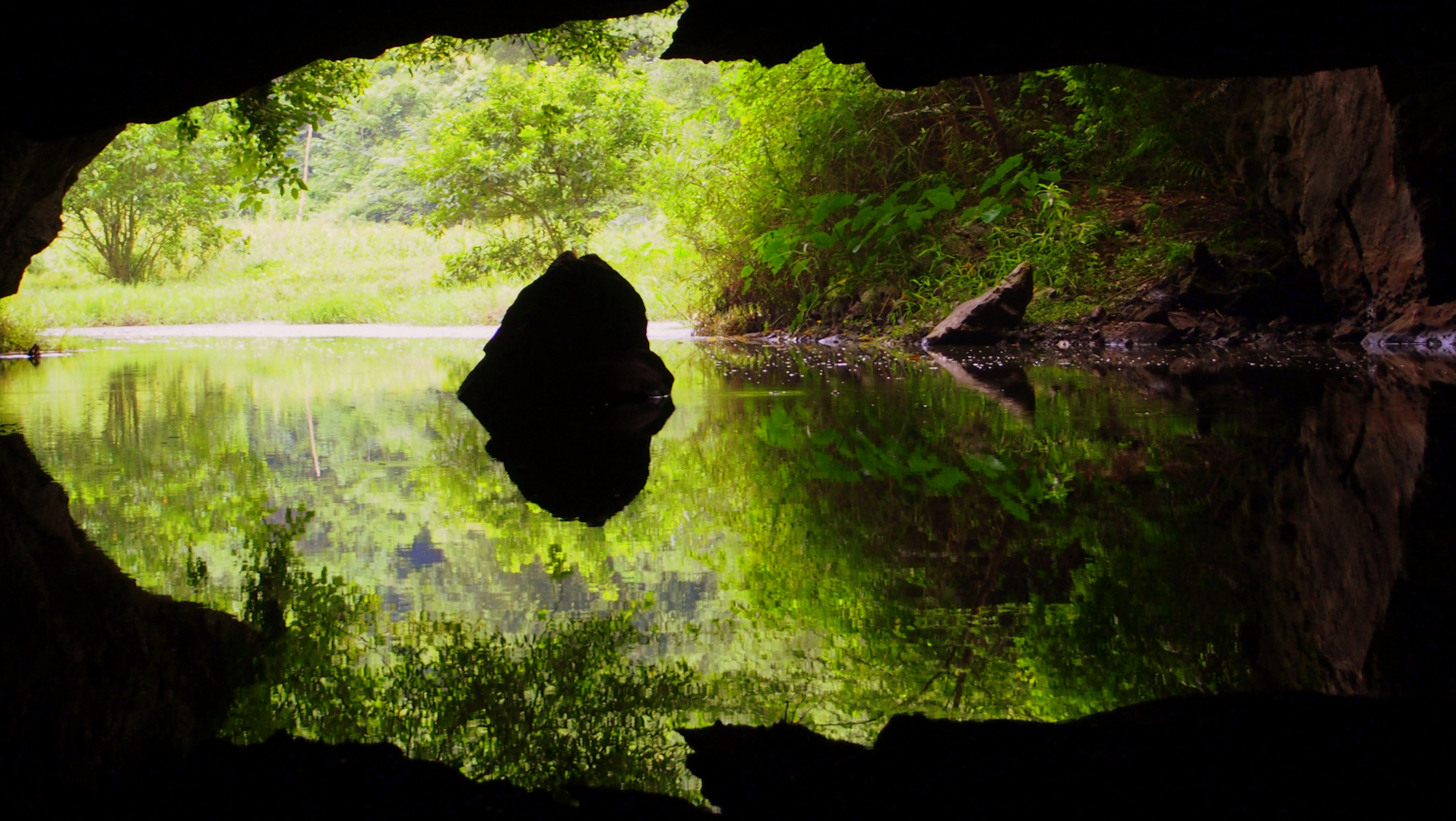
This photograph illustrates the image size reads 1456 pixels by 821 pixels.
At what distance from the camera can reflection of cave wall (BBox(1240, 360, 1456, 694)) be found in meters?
1.87

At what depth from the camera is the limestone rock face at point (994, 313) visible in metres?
10.6

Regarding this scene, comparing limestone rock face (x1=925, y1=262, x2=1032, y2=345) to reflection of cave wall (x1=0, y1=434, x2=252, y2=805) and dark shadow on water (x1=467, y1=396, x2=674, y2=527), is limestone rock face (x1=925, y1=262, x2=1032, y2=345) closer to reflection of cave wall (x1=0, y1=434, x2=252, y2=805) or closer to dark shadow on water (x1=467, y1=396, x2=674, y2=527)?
dark shadow on water (x1=467, y1=396, x2=674, y2=527)

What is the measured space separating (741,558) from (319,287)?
2360cm

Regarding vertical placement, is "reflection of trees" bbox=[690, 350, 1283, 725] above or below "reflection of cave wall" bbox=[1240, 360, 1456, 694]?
below

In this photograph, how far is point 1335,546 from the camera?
2570 millimetres

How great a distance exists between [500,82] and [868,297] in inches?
409

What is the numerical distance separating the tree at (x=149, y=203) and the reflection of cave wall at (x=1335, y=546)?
21.3 meters

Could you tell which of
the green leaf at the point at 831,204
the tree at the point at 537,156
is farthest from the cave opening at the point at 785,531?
the tree at the point at 537,156

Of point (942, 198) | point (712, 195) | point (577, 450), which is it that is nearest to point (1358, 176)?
point (942, 198)

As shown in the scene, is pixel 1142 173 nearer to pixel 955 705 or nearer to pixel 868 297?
pixel 868 297

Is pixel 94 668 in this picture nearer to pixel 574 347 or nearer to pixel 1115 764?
pixel 1115 764

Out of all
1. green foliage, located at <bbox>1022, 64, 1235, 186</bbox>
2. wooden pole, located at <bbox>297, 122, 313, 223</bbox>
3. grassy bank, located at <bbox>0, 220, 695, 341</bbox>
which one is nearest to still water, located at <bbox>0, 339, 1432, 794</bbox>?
green foliage, located at <bbox>1022, 64, 1235, 186</bbox>

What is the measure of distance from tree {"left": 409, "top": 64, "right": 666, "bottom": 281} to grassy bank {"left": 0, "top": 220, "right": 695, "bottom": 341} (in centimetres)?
99

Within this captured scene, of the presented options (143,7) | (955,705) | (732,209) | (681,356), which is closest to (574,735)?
(955,705)
